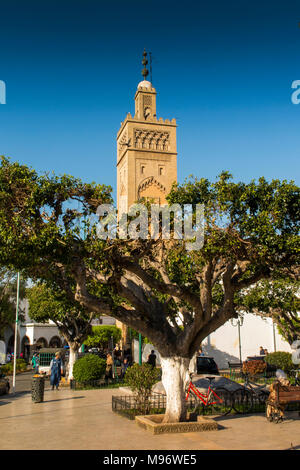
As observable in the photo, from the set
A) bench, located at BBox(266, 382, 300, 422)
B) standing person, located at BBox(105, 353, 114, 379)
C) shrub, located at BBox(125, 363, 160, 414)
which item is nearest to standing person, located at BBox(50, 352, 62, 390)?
standing person, located at BBox(105, 353, 114, 379)

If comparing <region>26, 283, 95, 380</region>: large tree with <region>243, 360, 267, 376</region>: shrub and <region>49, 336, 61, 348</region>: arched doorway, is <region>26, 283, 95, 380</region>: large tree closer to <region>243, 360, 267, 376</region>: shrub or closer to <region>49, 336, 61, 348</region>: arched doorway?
<region>243, 360, 267, 376</region>: shrub

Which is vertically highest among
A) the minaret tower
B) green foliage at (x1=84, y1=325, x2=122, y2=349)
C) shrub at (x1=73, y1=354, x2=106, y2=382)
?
the minaret tower

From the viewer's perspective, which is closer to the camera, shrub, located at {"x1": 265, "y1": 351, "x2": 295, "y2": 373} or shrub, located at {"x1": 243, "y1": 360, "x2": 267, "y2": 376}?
shrub, located at {"x1": 243, "y1": 360, "x2": 267, "y2": 376}

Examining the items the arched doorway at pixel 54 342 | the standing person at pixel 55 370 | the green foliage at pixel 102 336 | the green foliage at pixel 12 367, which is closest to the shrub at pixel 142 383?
the standing person at pixel 55 370

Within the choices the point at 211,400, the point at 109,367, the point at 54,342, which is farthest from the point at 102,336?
the point at 211,400

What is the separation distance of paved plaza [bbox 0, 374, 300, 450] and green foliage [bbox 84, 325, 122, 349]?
33.1 m

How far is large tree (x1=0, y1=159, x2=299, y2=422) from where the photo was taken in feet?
33.0

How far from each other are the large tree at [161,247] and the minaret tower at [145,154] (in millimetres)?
42572

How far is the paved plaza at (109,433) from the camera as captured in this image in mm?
9703

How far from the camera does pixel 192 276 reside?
1446cm

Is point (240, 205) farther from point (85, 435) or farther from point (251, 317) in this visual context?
point (251, 317)

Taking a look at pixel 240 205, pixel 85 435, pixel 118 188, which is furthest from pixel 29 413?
pixel 118 188

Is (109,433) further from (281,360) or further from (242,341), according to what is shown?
(242,341)

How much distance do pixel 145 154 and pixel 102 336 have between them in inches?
896
